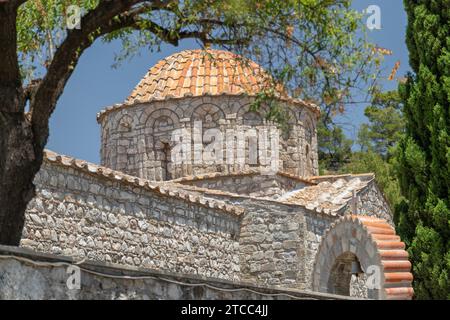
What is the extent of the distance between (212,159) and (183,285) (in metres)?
12.5

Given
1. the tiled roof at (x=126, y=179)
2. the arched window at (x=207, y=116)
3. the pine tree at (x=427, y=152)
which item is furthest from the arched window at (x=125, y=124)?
the pine tree at (x=427, y=152)

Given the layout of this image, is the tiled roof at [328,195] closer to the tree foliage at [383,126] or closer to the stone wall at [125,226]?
the stone wall at [125,226]

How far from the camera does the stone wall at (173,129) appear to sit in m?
18.9

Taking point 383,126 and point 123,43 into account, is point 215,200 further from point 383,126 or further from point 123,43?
point 383,126

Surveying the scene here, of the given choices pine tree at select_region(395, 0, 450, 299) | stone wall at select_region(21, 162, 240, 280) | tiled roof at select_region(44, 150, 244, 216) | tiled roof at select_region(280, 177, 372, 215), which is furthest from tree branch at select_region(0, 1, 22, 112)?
tiled roof at select_region(280, 177, 372, 215)

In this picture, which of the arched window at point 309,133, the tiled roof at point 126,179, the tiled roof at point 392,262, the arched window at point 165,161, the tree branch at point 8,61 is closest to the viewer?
the tree branch at point 8,61

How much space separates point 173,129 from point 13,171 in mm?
12500

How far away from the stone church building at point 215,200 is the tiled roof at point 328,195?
0.13 feet

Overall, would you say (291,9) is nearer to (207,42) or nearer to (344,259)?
(207,42)

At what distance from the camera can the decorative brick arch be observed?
31.0ft

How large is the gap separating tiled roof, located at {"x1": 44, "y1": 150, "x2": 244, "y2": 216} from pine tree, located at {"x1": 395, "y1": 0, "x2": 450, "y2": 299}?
388cm

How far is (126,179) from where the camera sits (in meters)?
12.4

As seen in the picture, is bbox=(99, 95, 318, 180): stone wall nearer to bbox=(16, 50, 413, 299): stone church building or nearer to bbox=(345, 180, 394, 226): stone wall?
bbox=(16, 50, 413, 299): stone church building
